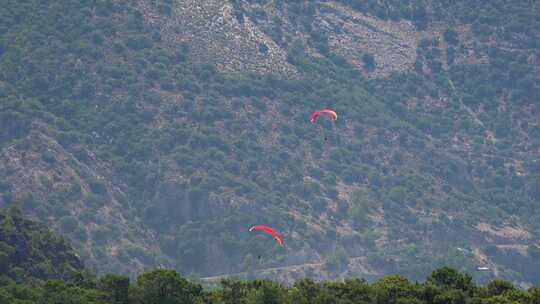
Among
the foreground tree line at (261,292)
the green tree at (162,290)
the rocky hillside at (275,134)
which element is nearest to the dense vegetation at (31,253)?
the foreground tree line at (261,292)

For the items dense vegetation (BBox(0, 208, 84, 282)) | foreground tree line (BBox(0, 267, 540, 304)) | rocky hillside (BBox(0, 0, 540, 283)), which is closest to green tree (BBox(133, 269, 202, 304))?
foreground tree line (BBox(0, 267, 540, 304))

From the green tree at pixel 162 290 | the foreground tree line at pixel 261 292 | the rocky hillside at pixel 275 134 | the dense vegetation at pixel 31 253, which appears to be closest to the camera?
the foreground tree line at pixel 261 292

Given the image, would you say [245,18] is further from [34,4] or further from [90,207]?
[90,207]

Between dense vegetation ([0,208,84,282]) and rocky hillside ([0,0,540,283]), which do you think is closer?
dense vegetation ([0,208,84,282])

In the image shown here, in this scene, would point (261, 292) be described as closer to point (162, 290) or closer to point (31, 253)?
point (162, 290)

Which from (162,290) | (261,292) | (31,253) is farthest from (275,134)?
(162,290)

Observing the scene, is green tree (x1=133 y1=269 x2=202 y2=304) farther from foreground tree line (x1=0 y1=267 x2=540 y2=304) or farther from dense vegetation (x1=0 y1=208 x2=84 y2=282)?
dense vegetation (x1=0 y1=208 x2=84 y2=282)

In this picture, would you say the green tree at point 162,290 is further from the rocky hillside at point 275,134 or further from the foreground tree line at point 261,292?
the rocky hillside at point 275,134
